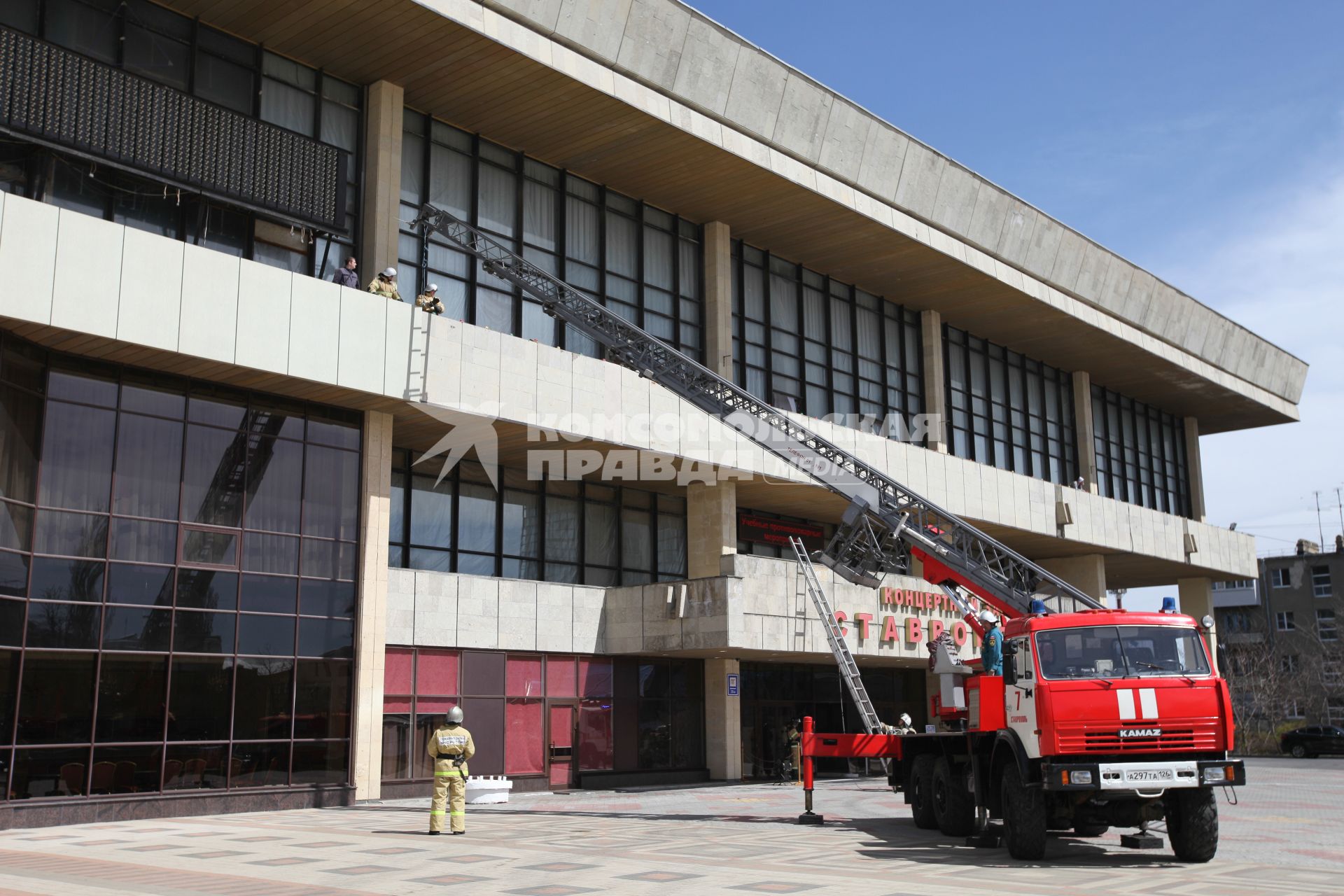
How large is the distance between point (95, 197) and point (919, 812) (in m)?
18.3

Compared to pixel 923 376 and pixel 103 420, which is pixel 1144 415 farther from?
pixel 103 420

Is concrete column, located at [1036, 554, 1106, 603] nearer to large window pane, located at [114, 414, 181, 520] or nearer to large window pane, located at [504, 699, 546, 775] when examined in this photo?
large window pane, located at [504, 699, 546, 775]

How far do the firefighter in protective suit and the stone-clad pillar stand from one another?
41.9ft

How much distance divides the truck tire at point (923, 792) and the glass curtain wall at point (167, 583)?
39.4 ft

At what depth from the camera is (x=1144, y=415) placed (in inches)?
2188

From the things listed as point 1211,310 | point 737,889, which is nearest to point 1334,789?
point 737,889

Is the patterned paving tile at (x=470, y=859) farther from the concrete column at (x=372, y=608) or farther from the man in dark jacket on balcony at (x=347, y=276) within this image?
the man in dark jacket on balcony at (x=347, y=276)

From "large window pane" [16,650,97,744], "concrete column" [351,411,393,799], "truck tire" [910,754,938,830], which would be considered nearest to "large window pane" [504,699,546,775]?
"concrete column" [351,411,393,799]

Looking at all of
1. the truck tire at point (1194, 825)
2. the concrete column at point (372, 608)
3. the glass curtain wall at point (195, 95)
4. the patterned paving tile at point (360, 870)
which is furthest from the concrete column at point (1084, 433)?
the patterned paving tile at point (360, 870)

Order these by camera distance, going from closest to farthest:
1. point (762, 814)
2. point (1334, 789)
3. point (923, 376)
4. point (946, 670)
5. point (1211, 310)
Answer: point (946, 670), point (762, 814), point (1334, 789), point (923, 376), point (1211, 310)

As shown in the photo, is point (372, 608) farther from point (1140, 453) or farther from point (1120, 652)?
point (1140, 453)

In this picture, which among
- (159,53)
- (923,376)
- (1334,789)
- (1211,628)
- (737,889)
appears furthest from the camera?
(923,376)

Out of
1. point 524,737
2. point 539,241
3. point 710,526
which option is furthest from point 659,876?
point 710,526

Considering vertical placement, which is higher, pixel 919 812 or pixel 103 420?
pixel 103 420
